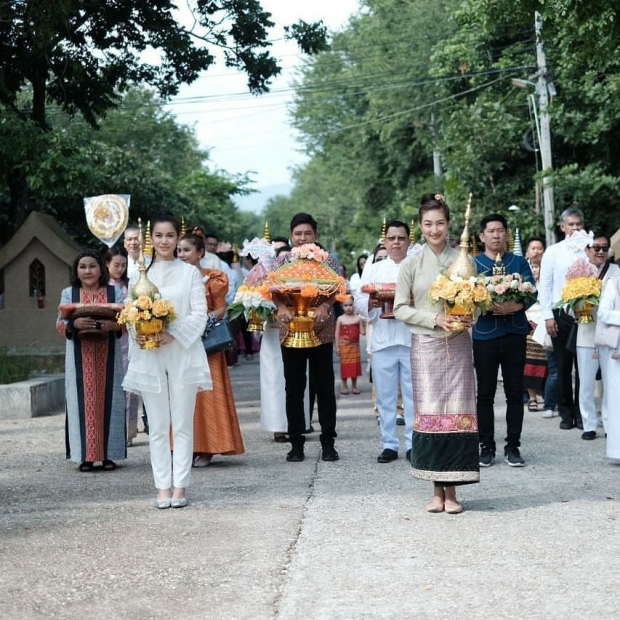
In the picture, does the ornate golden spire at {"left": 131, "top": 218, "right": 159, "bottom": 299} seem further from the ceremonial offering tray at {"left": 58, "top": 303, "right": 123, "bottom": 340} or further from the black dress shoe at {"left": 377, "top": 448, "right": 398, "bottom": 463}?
the black dress shoe at {"left": 377, "top": 448, "right": 398, "bottom": 463}

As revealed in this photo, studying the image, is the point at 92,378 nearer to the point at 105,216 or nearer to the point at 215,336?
the point at 215,336

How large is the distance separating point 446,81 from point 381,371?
27650mm

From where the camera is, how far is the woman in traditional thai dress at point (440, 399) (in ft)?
27.5

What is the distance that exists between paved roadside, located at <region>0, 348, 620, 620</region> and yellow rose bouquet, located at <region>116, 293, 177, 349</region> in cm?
117

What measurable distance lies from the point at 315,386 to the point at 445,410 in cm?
266

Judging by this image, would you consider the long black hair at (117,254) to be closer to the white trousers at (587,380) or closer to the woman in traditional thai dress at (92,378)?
the woman in traditional thai dress at (92,378)

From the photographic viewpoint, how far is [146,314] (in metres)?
8.38

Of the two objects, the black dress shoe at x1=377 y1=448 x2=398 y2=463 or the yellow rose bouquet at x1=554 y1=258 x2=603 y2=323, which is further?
the yellow rose bouquet at x1=554 y1=258 x2=603 y2=323

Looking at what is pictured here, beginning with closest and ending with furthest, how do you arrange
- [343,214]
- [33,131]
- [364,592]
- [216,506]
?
[364,592] < [216,506] < [33,131] < [343,214]

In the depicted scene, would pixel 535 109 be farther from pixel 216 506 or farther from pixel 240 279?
pixel 216 506

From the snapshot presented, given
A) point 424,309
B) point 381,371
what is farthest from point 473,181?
point 424,309

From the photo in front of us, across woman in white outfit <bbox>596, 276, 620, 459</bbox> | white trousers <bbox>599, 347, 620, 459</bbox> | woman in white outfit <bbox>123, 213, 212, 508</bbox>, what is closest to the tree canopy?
woman in white outfit <bbox>596, 276, 620, 459</bbox>

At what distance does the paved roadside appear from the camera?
6.01 meters

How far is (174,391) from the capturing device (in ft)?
28.7
